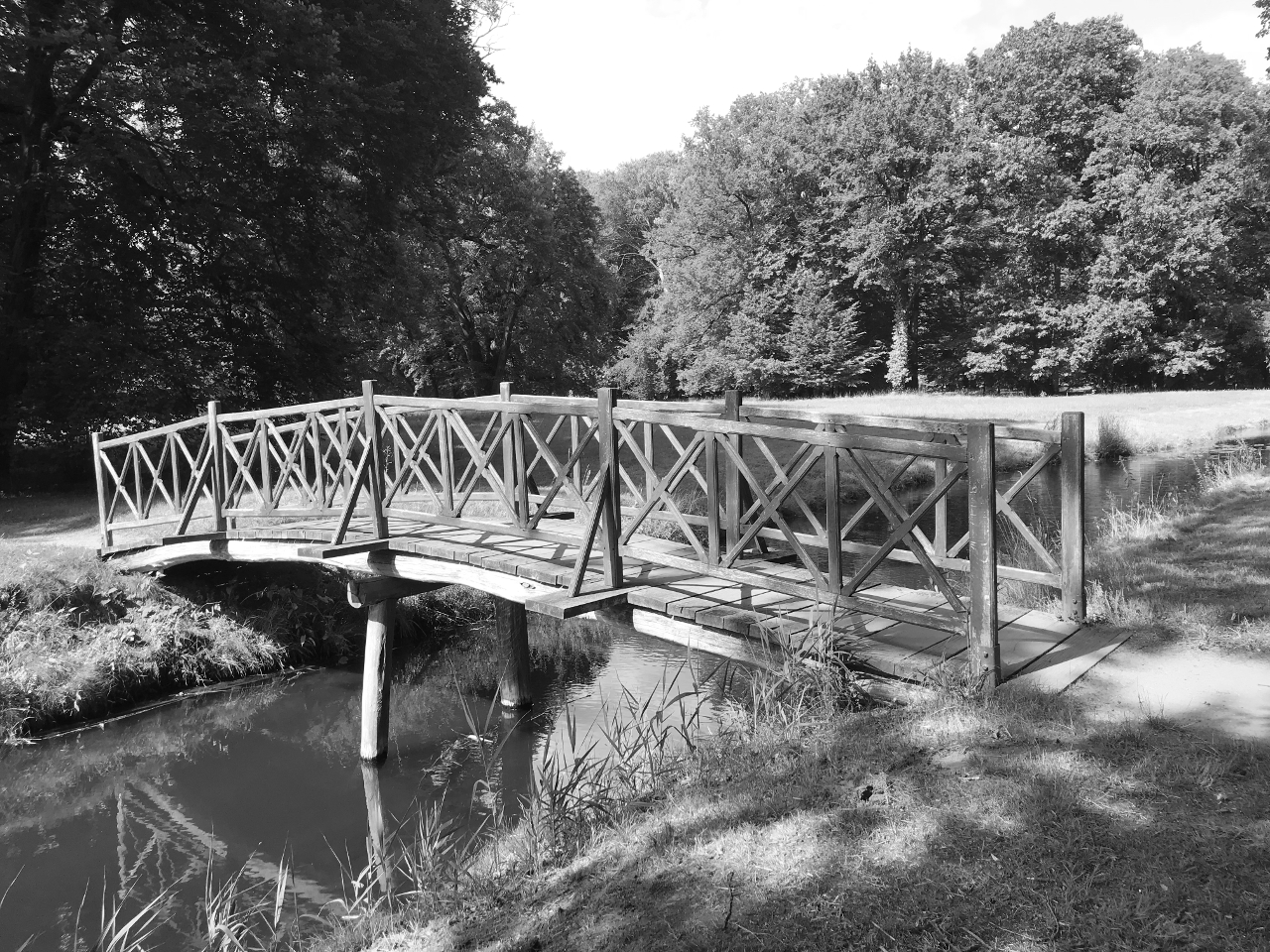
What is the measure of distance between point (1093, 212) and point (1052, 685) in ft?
131

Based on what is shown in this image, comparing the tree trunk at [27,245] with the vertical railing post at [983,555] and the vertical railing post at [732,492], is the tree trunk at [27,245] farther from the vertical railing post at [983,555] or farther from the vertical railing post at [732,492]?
the vertical railing post at [983,555]

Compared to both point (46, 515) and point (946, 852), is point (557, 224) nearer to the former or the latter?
point (46, 515)

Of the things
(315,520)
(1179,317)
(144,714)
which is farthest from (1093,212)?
(144,714)

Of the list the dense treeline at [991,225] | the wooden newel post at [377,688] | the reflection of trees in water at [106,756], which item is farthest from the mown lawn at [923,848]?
the dense treeline at [991,225]

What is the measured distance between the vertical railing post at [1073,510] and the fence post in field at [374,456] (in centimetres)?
576

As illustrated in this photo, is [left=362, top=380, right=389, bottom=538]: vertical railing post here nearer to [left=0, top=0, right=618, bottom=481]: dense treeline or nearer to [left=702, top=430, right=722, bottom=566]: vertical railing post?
[left=702, top=430, right=722, bottom=566]: vertical railing post

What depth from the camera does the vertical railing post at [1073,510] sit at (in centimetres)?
568

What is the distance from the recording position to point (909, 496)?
64.7 ft

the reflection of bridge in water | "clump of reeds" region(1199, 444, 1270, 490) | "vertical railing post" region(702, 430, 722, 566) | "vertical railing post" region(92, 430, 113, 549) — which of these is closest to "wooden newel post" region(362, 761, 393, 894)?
the reflection of bridge in water

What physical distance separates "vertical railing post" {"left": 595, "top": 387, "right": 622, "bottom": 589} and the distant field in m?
15.7

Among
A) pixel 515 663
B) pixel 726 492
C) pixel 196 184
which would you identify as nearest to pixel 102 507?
pixel 515 663

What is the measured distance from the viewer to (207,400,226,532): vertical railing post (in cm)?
1037

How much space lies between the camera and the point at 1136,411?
28.1m

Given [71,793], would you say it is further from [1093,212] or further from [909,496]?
[1093,212]
